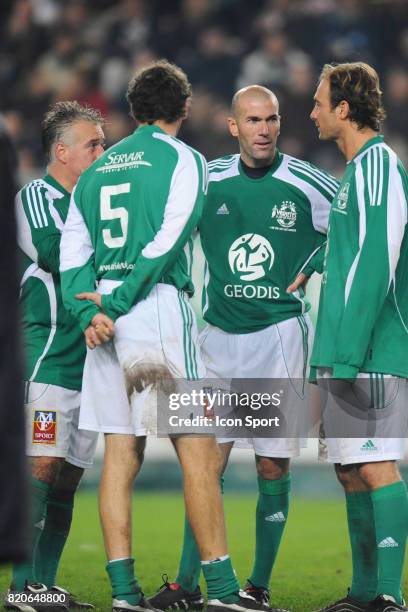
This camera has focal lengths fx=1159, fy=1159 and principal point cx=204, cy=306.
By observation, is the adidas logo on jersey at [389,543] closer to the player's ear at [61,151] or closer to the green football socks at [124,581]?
the green football socks at [124,581]

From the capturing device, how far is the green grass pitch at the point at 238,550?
5.74m

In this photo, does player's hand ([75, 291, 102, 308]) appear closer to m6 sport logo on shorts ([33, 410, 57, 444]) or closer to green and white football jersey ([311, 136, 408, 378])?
m6 sport logo on shorts ([33, 410, 57, 444])

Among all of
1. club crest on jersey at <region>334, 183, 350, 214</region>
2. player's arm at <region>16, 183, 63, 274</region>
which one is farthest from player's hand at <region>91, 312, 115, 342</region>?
club crest on jersey at <region>334, 183, 350, 214</region>

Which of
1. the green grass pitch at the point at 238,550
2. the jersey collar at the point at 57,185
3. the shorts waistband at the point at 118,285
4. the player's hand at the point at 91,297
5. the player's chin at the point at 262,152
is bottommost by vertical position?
the green grass pitch at the point at 238,550

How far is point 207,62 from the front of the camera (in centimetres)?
1229

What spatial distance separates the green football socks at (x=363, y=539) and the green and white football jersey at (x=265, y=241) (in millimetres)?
1021

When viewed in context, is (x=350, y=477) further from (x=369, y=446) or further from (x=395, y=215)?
(x=395, y=215)

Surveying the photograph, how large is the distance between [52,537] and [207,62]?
785 cm

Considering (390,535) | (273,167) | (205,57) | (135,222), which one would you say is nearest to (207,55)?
(205,57)

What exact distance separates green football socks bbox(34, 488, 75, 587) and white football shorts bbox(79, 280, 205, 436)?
73 centimetres

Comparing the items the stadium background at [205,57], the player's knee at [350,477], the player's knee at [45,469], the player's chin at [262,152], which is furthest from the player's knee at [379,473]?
the stadium background at [205,57]

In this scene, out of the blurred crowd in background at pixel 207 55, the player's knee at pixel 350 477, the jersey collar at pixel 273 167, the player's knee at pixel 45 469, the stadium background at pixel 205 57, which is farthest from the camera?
the blurred crowd in background at pixel 207 55

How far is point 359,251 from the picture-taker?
15.8ft

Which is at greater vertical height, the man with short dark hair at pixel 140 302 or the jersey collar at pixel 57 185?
the jersey collar at pixel 57 185
